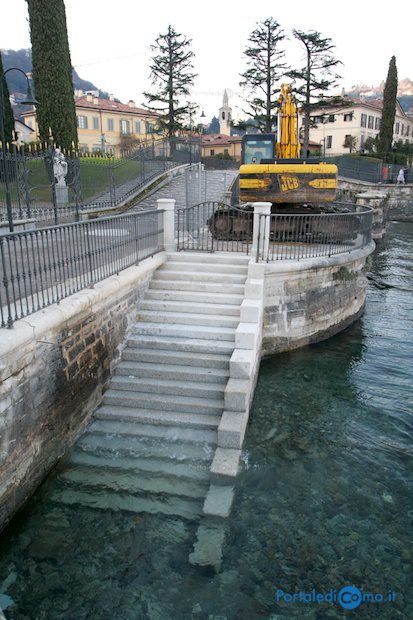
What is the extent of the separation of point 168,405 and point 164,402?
8cm

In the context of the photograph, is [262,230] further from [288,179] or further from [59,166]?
[59,166]

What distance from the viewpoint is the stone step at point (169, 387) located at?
7227mm

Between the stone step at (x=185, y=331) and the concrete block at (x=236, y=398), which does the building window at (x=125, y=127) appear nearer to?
the stone step at (x=185, y=331)

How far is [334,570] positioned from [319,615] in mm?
559

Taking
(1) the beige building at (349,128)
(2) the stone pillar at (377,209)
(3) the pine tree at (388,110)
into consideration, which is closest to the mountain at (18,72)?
(1) the beige building at (349,128)

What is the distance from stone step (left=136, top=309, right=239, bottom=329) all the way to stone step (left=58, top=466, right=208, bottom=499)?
3.17 m

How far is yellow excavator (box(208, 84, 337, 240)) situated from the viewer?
1307 centimetres

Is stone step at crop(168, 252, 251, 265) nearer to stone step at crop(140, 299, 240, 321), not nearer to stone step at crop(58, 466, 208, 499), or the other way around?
stone step at crop(140, 299, 240, 321)

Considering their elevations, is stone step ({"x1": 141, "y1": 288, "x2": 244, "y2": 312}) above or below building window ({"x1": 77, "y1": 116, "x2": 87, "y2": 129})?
below

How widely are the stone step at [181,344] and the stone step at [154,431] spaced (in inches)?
58.3

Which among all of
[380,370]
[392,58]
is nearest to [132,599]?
[380,370]

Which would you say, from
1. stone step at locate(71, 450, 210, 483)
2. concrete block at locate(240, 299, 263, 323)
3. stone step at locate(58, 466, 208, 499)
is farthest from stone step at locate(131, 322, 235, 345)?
stone step at locate(58, 466, 208, 499)

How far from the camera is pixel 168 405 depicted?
7137mm

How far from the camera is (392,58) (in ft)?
134
